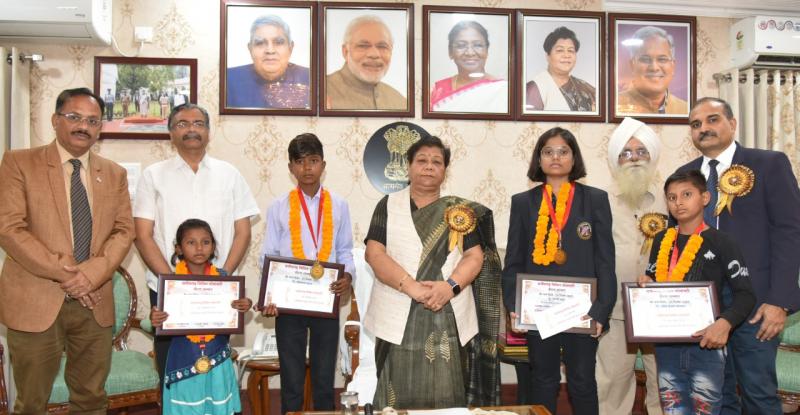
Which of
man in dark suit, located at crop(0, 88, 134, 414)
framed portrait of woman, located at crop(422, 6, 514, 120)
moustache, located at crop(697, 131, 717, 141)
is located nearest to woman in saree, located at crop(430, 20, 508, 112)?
framed portrait of woman, located at crop(422, 6, 514, 120)

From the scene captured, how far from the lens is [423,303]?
282cm

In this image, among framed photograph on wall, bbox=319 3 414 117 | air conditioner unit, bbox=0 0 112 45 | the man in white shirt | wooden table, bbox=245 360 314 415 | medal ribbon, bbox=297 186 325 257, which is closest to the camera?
the man in white shirt

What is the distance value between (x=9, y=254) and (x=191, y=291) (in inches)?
32.2

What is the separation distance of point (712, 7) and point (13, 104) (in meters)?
5.16

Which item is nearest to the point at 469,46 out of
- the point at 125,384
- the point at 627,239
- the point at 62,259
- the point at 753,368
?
the point at 627,239

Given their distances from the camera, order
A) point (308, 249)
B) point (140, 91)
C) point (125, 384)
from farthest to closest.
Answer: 1. point (140, 91)
2. point (125, 384)
3. point (308, 249)

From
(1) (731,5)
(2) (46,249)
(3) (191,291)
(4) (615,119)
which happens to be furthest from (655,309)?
(1) (731,5)

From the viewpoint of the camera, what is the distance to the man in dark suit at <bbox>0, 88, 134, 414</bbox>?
2809 mm

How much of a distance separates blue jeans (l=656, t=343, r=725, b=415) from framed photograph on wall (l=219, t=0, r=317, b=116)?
116 inches

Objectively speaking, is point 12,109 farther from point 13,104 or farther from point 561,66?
point 561,66

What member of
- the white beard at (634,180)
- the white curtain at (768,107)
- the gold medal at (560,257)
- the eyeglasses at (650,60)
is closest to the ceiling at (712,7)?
the eyeglasses at (650,60)

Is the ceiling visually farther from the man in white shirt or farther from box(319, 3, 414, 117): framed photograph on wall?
the man in white shirt

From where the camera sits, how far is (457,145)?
4.74 metres

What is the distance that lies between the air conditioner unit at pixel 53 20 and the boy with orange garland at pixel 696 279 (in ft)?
12.1
